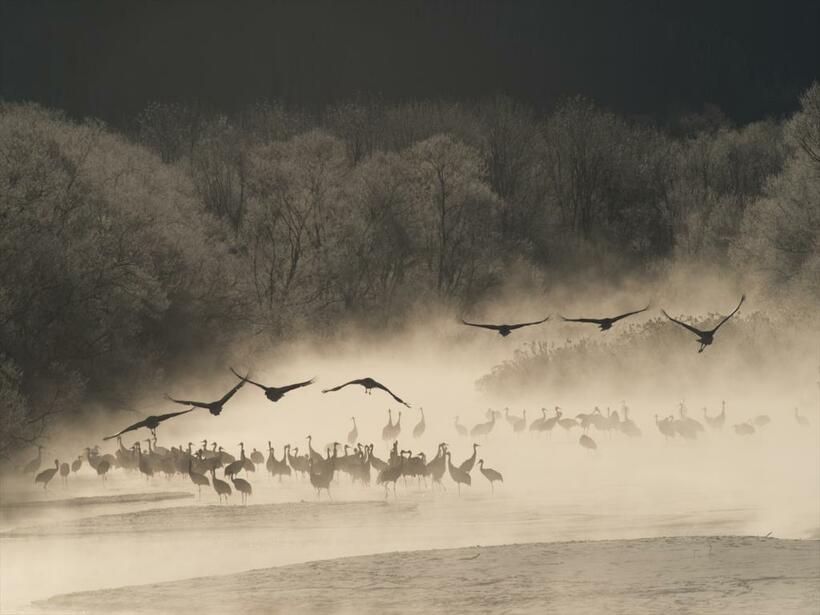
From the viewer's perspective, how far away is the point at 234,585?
18688mm

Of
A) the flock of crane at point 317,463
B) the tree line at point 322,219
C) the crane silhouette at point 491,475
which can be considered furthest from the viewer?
the tree line at point 322,219

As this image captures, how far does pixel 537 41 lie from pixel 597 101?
18004mm

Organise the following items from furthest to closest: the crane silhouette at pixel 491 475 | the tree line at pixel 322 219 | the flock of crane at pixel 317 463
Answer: the tree line at pixel 322 219 < the crane silhouette at pixel 491 475 < the flock of crane at pixel 317 463

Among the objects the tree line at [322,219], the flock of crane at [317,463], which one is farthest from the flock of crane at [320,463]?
the tree line at [322,219]

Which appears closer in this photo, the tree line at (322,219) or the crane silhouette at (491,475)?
the crane silhouette at (491,475)

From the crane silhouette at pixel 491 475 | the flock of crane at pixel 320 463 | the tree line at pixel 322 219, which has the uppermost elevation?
the tree line at pixel 322 219

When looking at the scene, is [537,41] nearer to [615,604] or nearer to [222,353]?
[222,353]

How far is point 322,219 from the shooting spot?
66.8 m

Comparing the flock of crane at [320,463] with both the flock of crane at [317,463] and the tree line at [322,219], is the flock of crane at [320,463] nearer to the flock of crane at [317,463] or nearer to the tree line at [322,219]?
the flock of crane at [317,463]

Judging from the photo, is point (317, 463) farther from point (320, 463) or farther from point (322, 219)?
point (322, 219)

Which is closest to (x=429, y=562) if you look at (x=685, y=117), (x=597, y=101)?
(x=685, y=117)

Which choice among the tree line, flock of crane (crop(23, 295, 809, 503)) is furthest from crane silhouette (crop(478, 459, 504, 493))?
the tree line

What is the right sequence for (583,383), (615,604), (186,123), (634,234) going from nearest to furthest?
(615,604), (583,383), (634,234), (186,123)

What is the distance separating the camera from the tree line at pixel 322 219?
35188mm
